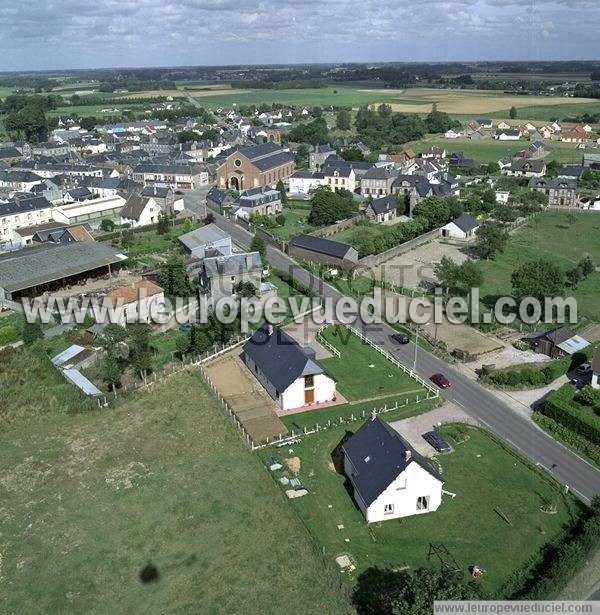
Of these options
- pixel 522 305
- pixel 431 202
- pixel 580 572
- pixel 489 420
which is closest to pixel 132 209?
pixel 431 202

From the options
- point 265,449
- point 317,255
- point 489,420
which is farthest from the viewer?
point 317,255

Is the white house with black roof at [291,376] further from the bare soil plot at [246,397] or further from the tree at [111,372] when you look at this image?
the tree at [111,372]

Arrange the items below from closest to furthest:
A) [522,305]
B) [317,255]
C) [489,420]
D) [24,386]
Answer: [489,420]
[24,386]
[522,305]
[317,255]

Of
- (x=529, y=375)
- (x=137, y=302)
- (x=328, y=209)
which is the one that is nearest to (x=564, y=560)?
(x=529, y=375)

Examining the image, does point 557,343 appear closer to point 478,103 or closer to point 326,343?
point 326,343

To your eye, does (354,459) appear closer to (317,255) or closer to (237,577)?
(237,577)

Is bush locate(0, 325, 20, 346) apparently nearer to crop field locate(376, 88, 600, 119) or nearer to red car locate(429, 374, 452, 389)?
red car locate(429, 374, 452, 389)
